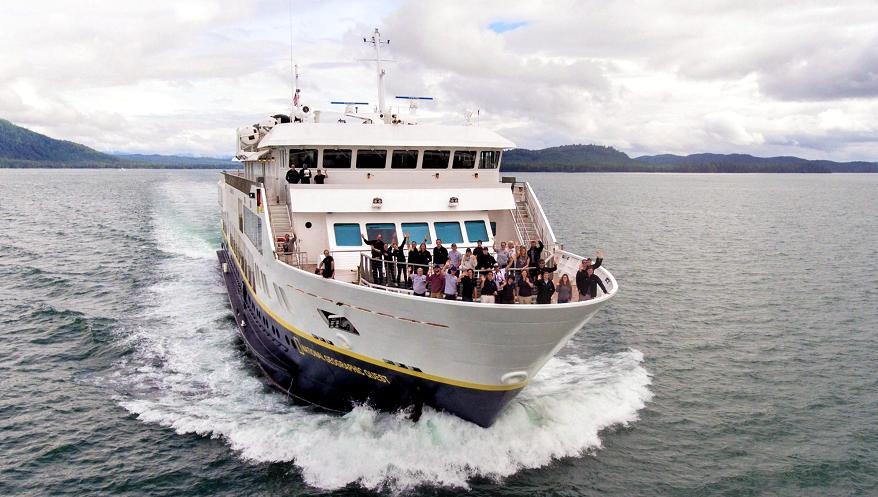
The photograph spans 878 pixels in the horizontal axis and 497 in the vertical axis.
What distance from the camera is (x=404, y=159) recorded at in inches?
808

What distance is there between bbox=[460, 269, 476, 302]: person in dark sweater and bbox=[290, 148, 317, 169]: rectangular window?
838cm

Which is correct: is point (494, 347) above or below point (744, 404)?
above

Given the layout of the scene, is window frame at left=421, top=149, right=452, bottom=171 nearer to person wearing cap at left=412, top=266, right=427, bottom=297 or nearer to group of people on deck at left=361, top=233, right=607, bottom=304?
group of people on deck at left=361, top=233, right=607, bottom=304

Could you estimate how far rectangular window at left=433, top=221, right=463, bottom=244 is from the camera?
1936 cm

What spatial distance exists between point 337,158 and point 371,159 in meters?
1.10

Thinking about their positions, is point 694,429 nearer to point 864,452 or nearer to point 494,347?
point 864,452

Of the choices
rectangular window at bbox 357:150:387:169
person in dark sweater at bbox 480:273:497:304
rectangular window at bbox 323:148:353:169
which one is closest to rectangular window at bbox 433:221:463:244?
rectangular window at bbox 357:150:387:169

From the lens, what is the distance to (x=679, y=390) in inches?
823

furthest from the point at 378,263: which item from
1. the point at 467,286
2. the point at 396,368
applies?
the point at 467,286

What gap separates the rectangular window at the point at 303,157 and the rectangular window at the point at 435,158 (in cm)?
359

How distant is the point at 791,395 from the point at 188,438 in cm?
1869

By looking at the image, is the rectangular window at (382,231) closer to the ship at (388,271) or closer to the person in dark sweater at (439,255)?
the ship at (388,271)

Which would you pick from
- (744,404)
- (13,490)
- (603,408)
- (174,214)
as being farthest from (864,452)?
(174,214)

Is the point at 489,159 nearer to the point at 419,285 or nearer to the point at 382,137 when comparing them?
the point at 382,137
